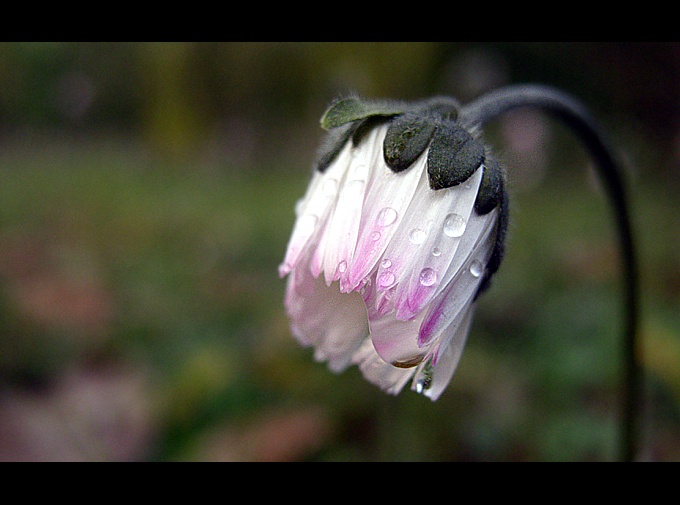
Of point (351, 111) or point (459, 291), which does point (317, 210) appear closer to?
point (351, 111)

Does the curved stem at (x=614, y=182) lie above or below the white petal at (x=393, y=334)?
above

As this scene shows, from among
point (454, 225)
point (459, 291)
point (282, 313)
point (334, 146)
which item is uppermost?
point (282, 313)

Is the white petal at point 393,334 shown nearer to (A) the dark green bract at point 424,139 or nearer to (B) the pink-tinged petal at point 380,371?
(B) the pink-tinged petal at point 380,371

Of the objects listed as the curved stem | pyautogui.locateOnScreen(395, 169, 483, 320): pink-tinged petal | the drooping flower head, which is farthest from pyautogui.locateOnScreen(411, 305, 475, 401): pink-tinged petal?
the curved stem

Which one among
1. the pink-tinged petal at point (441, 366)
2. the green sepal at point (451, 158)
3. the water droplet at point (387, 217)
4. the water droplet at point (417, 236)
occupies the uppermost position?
the green sepal at point (451, 158)

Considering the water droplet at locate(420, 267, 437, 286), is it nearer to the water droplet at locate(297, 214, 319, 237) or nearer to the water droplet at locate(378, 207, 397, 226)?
the water droplet at locate(378, 207, 397, 226)

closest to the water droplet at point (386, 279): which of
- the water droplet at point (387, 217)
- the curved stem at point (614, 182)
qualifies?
the water droplet at point (387, 217)

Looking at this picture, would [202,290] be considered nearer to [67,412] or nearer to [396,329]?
[67,412]

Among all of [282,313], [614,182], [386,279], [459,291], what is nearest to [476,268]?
[459,291]
